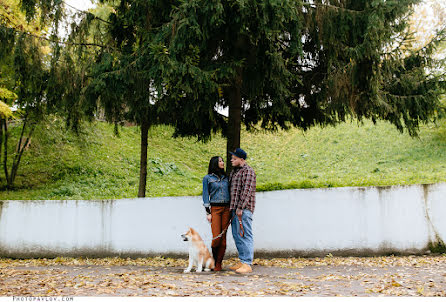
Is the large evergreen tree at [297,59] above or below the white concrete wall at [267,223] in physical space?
above

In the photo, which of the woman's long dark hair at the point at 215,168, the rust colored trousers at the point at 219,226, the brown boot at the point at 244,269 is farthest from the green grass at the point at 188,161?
the brown boot at the point at 244,269

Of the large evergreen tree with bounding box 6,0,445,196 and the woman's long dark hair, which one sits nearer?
the woman's long dark hair

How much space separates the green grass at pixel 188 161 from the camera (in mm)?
13617

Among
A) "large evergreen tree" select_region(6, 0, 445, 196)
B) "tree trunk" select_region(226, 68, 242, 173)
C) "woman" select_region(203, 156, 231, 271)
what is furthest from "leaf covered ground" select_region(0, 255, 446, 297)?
"large evergreen tree" select_region(6, 0, 445, 196)

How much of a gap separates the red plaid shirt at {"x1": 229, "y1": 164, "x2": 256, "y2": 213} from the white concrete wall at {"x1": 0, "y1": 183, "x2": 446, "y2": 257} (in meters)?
1.54

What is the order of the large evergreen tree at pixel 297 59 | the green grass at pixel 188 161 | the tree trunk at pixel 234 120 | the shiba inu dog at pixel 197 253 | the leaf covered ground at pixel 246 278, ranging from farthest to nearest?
the green grass at pixel 188 161 < the tree trunk at pixel 234 120 < the large evergreen tree at pixel 297 59 < the shiba inu dog at pixel 197 253 < the leaf covered ground at pixel 246 278

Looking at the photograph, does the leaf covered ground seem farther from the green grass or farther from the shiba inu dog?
the green grass

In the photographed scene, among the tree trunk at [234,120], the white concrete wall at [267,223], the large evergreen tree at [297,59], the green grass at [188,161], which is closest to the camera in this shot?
the large evergreen tree at [297,59]

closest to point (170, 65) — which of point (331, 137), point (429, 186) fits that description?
point (429, 186)

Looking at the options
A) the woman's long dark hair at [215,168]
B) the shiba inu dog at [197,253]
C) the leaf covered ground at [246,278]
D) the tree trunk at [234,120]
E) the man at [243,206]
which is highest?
the tree trunk at [234,120]

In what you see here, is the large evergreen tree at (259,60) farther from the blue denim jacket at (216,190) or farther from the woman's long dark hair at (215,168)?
the blue denim jacket at (216,190)

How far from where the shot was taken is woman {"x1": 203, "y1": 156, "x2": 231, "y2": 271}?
5816 millimetres

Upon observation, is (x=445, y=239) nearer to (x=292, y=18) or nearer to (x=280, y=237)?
(x=280, y=237)

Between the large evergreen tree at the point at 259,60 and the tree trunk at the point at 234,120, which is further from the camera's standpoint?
the tree trunk at the point at 234,120
